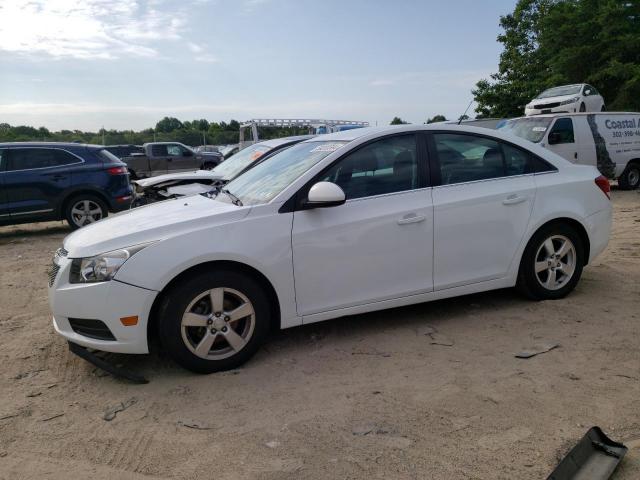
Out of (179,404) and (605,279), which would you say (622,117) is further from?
(179,404)

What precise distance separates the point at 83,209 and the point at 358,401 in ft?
27.1

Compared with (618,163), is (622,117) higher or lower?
higher

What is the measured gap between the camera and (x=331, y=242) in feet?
12.7

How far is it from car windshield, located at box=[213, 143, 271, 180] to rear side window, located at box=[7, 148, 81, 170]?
9.33 feet

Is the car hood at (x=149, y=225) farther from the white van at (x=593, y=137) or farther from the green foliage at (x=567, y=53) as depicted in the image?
the green foliage at (x=567, y=53)

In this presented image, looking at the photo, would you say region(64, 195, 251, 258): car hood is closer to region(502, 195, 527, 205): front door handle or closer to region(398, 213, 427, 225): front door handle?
region(398, 213, 427, 225): front door handle

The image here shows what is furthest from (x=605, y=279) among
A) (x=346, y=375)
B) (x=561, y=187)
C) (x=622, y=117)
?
(x=622, y=117)

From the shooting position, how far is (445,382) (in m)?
3.44

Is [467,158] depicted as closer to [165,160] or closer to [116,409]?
[116,409]

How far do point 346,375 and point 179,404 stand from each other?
1069 millimetres

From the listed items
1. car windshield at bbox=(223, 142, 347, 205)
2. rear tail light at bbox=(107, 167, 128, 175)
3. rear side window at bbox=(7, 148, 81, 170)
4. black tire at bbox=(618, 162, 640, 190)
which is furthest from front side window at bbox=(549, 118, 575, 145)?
rear side window at bbox=(7, 148, 81, 170)

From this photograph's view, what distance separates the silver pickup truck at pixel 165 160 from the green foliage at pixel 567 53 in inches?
728

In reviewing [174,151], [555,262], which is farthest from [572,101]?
[555,262]

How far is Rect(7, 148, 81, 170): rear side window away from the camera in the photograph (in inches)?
375
